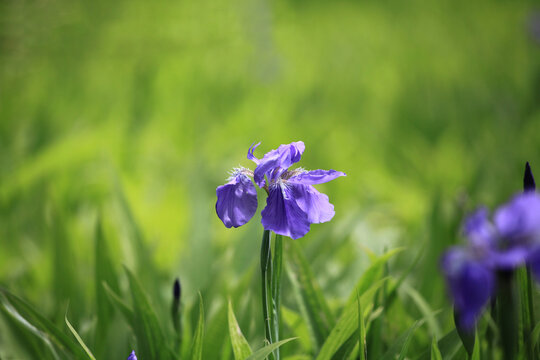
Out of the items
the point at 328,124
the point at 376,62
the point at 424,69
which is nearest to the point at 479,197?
the point at 328,124

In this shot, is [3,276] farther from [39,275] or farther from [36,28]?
[36,28]

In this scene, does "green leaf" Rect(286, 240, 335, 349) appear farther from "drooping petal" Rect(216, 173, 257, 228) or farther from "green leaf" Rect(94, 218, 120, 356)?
"green leaf" Rect(94, 218, 120, 356)

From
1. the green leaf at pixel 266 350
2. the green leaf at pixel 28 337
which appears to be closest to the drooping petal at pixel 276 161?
the green leaf at pixel 266 350

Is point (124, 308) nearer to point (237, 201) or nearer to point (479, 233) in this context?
point (237, 201)

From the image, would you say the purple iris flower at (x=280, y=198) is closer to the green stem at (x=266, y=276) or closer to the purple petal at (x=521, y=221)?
the green stem at (x=266, y=276)

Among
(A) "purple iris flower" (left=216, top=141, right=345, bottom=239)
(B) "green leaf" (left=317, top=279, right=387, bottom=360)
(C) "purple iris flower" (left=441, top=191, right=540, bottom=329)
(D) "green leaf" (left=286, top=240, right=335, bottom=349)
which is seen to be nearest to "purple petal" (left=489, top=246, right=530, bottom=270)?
(C) "purple iris flower" (left=441, top=191, right=540, bottom=329)

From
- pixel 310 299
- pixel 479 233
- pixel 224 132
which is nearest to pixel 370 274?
pixel 310 299
